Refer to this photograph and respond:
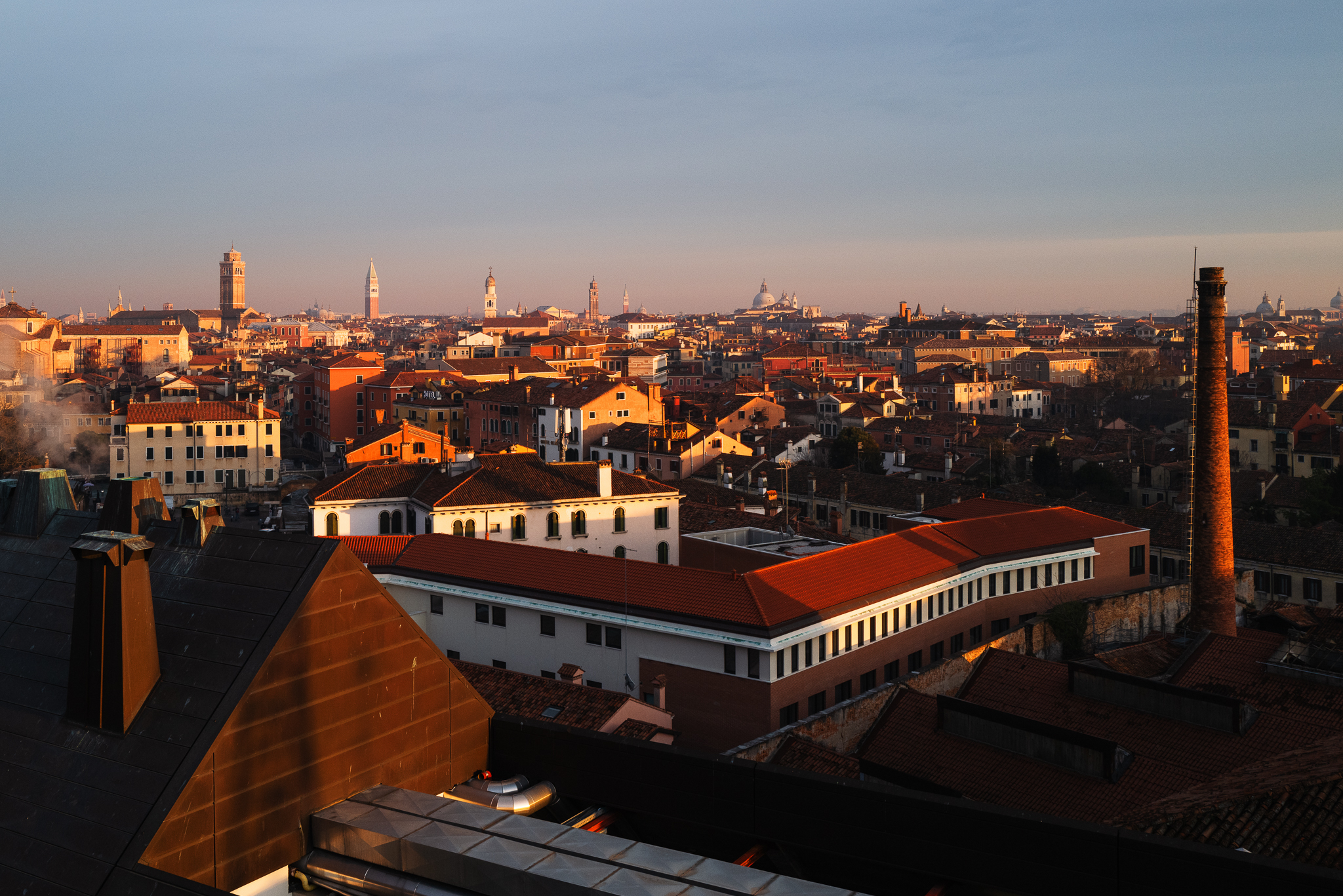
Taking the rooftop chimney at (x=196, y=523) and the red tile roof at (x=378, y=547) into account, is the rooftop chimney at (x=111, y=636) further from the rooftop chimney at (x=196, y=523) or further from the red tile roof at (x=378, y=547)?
the red tile roof at (x=378, y=547)

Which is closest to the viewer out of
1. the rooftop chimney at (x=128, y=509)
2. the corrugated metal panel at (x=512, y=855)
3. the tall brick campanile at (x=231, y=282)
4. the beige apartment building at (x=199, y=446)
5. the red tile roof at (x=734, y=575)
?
the corrugated metal panel at (x=512, y=855)

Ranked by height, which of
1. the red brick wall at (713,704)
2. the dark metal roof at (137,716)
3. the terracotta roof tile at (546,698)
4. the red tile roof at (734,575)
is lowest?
the red brick wall at (713,704)

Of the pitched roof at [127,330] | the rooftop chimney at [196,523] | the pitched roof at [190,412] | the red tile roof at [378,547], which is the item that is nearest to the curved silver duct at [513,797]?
the rooftop chimney at [196,523]

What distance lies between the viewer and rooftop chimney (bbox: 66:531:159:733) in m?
4.38

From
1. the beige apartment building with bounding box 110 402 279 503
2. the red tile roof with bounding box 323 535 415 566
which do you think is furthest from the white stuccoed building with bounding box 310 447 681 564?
the beige apartment building with bounding box 110 402 279 503

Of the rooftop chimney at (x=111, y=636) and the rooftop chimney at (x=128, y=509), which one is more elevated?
the rooftop chimney at (x=128, y=509)

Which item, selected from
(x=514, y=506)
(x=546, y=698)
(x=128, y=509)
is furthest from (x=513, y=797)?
(x=514, y=506)

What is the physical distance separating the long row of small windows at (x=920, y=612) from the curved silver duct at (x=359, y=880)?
10680 millimetres

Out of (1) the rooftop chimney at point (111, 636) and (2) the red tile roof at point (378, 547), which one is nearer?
(1) the rooftop chimney at point (111, 636)

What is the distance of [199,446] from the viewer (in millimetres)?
42719

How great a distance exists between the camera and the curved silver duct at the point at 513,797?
16.9ft

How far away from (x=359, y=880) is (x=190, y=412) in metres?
42.4

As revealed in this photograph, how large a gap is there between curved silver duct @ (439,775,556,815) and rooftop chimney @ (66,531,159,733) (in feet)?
4.75

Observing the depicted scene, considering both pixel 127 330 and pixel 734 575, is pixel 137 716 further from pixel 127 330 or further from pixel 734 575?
pixel 127 330
